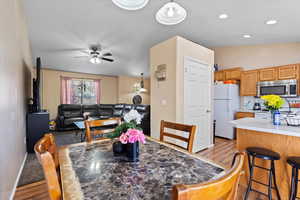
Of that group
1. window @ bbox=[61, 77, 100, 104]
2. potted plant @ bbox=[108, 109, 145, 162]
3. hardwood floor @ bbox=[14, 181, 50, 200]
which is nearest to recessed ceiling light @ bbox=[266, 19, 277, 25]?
potted plant @ bbox=[108, 109, 145, 162]

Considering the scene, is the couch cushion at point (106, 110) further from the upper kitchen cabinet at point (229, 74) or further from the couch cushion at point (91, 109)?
the upper kitchen cabinet at point (229, 74)

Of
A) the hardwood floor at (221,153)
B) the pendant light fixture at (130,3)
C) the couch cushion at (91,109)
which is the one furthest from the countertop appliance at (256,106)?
the couch cushion at (91,109)

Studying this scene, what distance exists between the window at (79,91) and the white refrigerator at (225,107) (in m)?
5.46

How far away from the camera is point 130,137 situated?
38.6 inches

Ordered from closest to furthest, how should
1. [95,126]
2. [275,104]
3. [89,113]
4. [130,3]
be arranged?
[130,3] → [95,126] → [275,104] → [89,113]

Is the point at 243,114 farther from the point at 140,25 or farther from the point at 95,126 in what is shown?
the point at 95,126

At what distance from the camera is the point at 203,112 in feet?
11.2

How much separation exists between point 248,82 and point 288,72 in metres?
0.92

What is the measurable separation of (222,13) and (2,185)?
4033mm

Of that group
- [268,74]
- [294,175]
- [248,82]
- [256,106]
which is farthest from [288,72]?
[294,175]

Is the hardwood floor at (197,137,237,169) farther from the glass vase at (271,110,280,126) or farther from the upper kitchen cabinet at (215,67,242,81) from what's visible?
the upper kitchen cabinet at (215,67,242,81)

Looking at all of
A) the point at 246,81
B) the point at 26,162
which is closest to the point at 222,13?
the point at 246,81

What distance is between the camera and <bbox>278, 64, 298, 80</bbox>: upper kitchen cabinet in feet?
12.0

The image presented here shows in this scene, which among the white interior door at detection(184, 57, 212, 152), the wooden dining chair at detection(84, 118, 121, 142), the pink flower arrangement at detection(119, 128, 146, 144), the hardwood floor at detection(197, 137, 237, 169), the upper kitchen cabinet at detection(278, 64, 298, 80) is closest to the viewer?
the pink flower arrangement at detection(119, 128, 146, 144)
